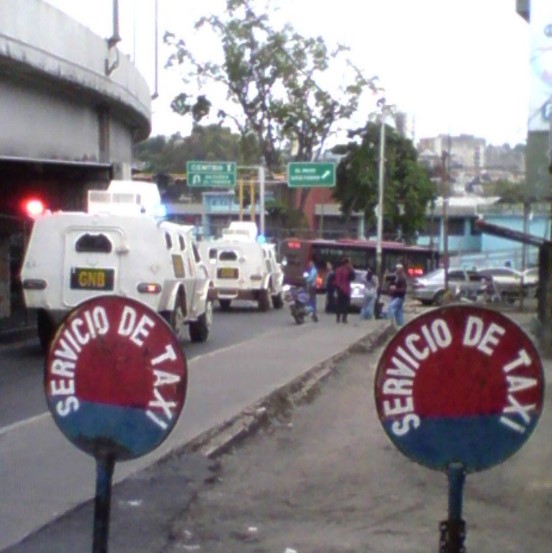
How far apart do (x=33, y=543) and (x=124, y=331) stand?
13.1 ft

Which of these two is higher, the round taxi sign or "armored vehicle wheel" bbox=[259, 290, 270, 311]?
the round taxi sign

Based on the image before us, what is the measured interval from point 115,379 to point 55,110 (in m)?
16.9

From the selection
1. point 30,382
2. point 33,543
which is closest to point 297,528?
point 33,543

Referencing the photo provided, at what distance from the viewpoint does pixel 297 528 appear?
30.0 ft

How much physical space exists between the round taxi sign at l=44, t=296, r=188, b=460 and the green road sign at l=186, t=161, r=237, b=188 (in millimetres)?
41987

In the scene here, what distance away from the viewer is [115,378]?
13.9 feet

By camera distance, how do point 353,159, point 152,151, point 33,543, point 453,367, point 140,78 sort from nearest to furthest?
point 453,367
point 33,543
point 140,78
point 353,159
point 152,151

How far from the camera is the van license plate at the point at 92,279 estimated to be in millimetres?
22156

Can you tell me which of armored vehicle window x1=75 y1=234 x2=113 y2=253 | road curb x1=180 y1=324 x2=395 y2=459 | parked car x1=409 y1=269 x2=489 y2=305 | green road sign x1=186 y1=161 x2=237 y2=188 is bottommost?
parked car x1=409 y1=269 x2=489 y2=305

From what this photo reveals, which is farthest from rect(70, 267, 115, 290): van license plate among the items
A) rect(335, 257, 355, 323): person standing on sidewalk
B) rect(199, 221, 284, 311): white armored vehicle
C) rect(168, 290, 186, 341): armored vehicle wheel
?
rect(199, 221, 284, 311): white armored vehicle

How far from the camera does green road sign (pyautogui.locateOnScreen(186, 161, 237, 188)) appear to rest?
4641 centimetres

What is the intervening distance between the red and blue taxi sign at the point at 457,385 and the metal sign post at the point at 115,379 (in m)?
0.70

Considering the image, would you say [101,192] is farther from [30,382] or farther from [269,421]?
[269,421]

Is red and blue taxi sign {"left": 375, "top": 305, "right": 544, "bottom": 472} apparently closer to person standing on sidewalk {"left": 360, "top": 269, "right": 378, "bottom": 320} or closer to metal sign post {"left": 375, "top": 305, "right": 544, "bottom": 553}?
metal sign post {"left": 375, "top": 305, "right": 544, "bottom": 553}
